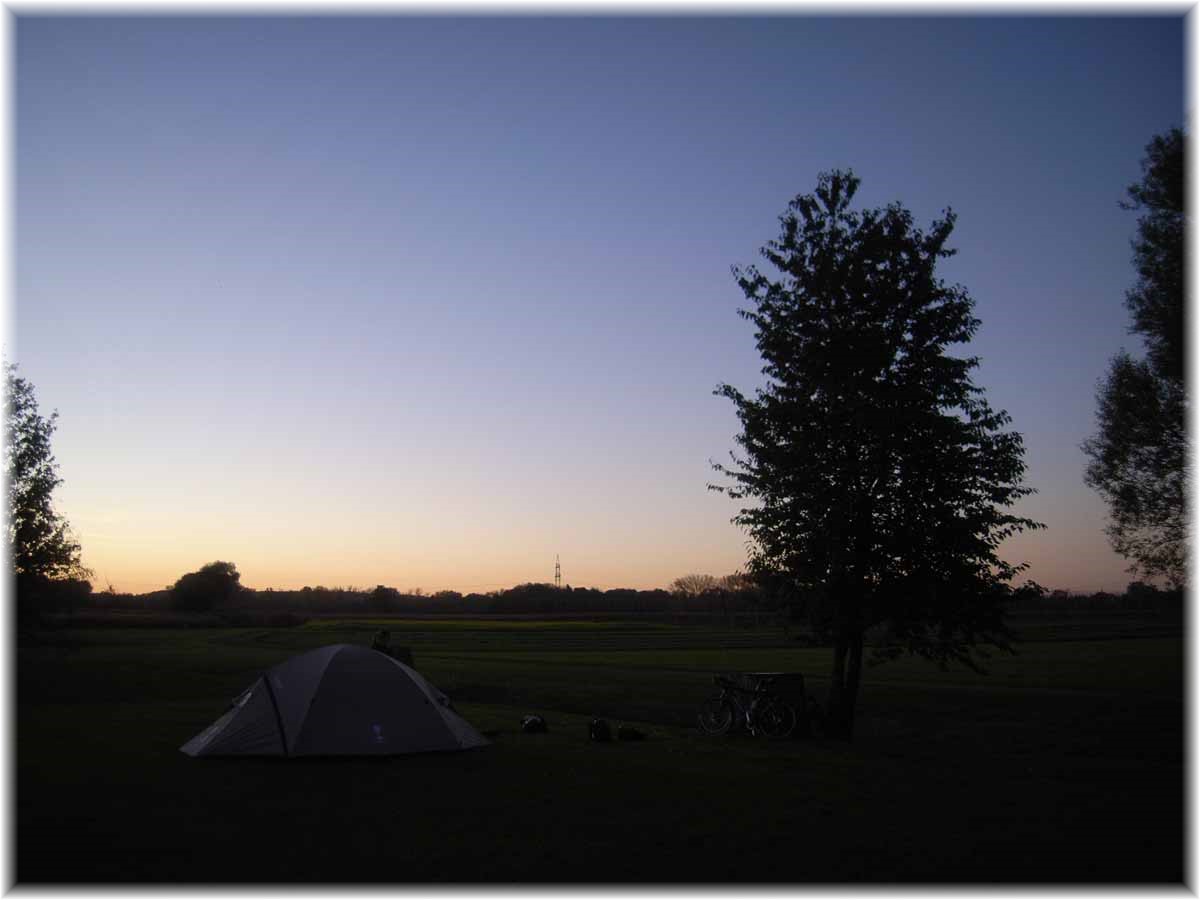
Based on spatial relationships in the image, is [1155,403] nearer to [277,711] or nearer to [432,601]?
[277,711]

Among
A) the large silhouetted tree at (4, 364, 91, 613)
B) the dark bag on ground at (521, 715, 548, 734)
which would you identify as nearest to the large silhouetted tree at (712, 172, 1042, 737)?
the dark bag on ground at (521, 715, 548, 734)

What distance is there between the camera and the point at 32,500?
32406 millimetres

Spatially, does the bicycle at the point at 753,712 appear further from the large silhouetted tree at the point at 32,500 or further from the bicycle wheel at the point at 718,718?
the large silhouetted tree at the point at 32,500

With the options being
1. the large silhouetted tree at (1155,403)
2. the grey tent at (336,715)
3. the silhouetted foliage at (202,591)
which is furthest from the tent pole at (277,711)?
the silhouetted foliage at (202,591)

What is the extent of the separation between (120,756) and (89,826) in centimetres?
640

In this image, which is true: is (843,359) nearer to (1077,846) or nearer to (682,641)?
(1077,846)

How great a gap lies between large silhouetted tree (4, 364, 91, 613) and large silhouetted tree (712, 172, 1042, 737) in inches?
879

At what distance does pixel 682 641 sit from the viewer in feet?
284

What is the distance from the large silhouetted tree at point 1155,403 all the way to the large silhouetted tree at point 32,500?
3465 cm

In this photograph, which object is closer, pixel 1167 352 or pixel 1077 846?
pixel 1077 846

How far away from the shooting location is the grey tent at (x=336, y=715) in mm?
17859

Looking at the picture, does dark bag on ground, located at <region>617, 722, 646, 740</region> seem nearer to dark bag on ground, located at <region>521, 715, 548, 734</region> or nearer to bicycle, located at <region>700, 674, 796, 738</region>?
dark bag on ground, located at <region>521, 715, 548, 734</region>

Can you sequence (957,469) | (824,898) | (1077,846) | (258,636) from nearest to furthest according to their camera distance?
1. (824,898)
2. (1077,846)
3. (957,469)
4. (258,636)

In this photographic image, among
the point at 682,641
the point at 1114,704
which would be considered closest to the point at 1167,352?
the point at 1114,704
